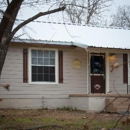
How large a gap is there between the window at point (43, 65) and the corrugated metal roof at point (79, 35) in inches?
26.7

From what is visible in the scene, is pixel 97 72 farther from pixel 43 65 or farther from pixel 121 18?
pixel 121 18

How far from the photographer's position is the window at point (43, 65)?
41.3 feet

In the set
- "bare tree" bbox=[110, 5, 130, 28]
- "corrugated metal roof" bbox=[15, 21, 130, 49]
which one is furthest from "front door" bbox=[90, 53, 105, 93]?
"bare tree" bbox=[110, 5, 130, 28]

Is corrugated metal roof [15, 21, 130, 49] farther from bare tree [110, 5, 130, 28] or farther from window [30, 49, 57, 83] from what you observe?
bare tree [110, 5, 130, 28]

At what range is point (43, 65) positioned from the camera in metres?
12.8

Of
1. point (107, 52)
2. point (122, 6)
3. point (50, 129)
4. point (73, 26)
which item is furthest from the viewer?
point (122, 6)

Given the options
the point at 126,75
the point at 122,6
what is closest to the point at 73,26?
the point at 126,75

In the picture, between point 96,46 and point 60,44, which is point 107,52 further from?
point 60,44

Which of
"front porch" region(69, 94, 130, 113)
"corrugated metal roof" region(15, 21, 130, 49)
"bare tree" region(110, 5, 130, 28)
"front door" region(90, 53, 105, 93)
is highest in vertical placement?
"bare tree" region(110, 5, 130, 28)

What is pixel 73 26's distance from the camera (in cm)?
1477

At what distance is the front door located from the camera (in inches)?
538

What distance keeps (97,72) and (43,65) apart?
274cm

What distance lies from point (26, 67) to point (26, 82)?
0.65 metres

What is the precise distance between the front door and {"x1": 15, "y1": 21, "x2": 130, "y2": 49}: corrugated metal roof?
87cm
